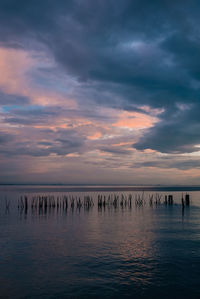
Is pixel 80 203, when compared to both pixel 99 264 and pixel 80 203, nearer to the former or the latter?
pixel 80 203

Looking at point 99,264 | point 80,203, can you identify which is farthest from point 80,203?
point 99,264

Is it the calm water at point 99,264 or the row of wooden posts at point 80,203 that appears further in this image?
the row of wooden posts at point 80,203

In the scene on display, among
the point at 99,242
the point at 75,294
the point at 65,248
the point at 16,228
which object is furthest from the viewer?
the point at 16,228

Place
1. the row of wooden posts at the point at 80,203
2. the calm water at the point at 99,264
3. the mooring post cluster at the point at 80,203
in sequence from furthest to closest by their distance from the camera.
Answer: the row of wooden posts at the point at 80,203 < the mooring post cluster at the point at 80,203 < the calm water at the point at 99,264

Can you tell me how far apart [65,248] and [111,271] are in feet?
19.0

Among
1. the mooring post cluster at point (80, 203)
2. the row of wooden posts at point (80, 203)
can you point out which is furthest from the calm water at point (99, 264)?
the row of wooden posts at point (80, 203)

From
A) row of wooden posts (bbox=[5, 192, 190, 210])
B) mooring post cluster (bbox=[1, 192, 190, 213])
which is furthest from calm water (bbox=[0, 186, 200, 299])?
row of wooden posts (bbox=[5, 192, 190, 210])

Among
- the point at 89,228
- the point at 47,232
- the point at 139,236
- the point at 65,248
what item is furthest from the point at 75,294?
the point at 89,228

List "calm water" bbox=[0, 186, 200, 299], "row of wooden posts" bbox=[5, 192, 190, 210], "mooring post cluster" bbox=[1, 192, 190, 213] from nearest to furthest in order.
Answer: "calm water" bbox=[0, 186, 200, 299], "mooring post cluster" bbox=[1, 192, 190, 213], "row of wooden posts" bbox=[5, 192, 190, 210]

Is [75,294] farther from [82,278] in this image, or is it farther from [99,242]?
[99,242]

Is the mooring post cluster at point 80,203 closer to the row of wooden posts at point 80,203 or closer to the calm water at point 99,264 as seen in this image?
the row of wooden posts at point 80,203

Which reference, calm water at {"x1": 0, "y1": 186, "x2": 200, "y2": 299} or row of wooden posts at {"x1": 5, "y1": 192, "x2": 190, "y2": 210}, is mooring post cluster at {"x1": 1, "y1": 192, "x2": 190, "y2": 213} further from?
calm water at {"x1": 0, "y1": 186, "x2": 200, "y2": 299}

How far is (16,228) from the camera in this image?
26.6 metres

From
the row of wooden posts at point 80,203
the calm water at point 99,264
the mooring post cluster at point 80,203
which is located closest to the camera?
the calm water at point 99,264
